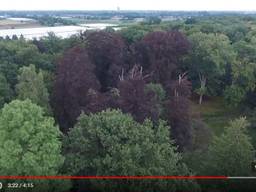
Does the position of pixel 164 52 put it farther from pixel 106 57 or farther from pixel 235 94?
pixel 235 94

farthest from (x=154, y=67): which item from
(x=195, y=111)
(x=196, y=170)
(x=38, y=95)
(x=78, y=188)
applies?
(x=78, y=188)

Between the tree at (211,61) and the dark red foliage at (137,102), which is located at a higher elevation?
the dark red foliage at (137,102)

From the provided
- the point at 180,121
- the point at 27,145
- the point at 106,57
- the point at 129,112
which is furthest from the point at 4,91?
the point at 180,121

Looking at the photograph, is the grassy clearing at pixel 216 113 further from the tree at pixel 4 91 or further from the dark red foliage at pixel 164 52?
the tree at pixel 4 91

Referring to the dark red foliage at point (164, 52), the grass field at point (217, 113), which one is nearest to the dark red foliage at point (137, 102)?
the dark red foliage at point (164, 52)

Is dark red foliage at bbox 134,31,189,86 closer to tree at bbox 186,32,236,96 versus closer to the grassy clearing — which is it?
tree at bbox 186,32,236,96

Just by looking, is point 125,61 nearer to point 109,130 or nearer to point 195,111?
point 195,111

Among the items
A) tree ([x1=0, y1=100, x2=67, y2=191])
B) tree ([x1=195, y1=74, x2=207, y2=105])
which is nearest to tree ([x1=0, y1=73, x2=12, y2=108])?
tree ([x1=0, y1=100, x2=67, y2=191])
